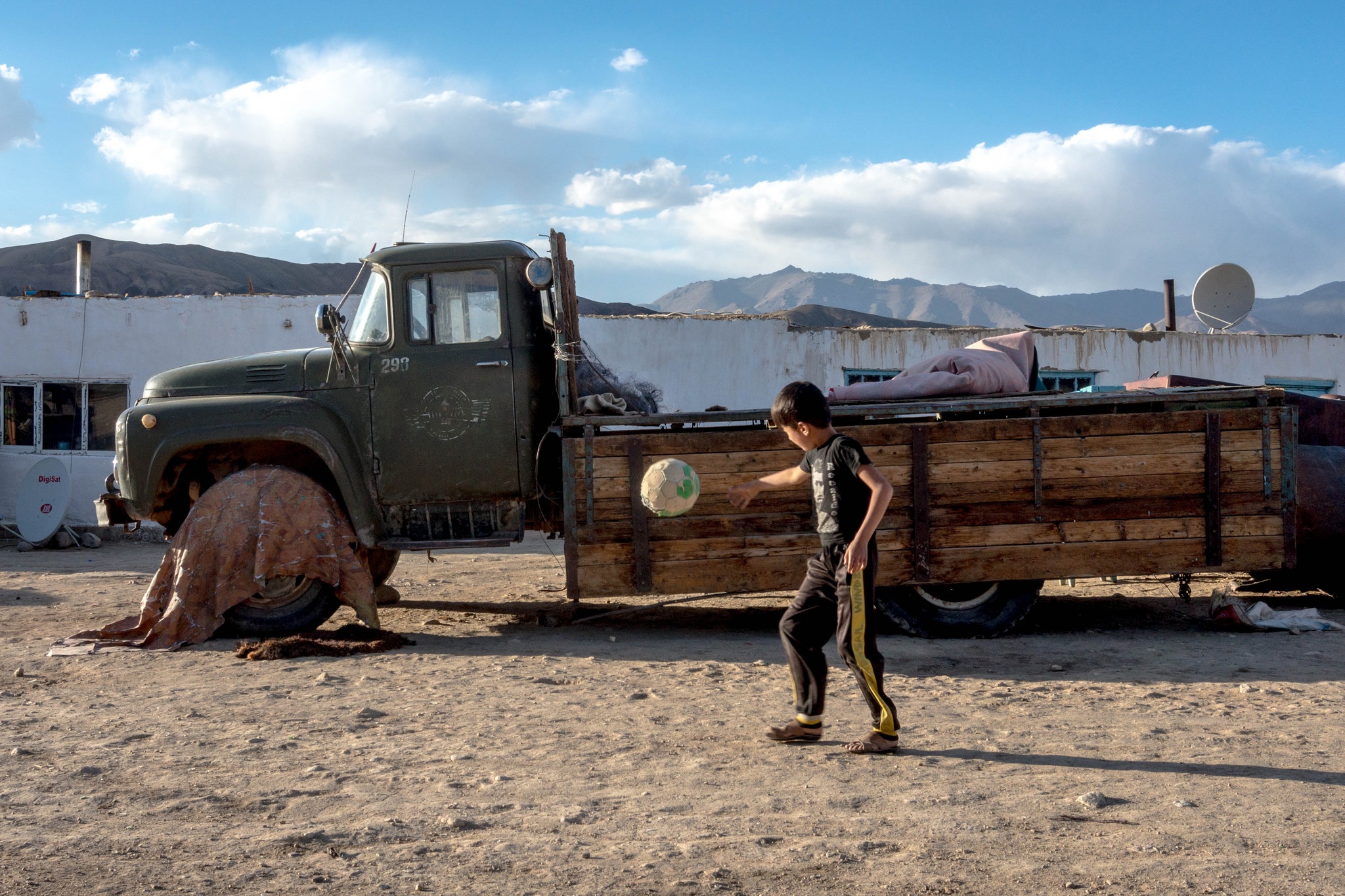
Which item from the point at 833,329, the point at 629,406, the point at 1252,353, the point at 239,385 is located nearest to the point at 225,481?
the point at 239,385

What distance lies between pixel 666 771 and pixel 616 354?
39.1 ft

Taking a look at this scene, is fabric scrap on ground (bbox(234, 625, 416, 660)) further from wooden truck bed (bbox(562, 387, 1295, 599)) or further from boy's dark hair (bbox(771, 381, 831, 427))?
boy's dark hair (bbox(771, 381, 831, 427))

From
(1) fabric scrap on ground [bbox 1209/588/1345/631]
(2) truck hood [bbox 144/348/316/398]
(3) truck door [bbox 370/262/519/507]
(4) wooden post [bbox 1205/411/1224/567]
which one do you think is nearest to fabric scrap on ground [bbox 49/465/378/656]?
(3) truck door [bbox 370/262/519/507]

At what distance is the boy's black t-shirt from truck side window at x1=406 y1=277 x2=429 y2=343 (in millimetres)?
3323

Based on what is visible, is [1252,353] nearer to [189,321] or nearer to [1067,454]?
[1067,454]

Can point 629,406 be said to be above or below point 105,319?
below

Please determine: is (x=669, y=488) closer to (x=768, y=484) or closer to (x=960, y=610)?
(x=768, y=484)

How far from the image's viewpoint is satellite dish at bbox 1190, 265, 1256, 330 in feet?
51.2

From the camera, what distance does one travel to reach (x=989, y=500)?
6.06 meters

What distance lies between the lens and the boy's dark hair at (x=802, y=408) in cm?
395

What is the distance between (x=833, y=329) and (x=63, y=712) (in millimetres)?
12536

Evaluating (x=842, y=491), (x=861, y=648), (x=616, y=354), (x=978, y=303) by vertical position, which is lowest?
(x=861, y=648)

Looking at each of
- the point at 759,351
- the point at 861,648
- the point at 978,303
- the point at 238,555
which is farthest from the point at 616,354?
the point at 978,303

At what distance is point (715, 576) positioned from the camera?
20.0 ft
